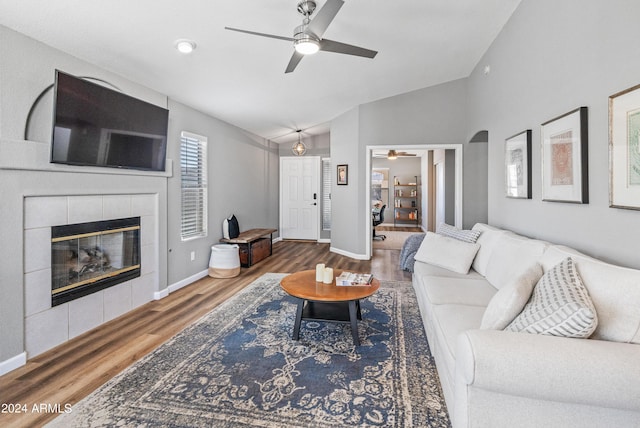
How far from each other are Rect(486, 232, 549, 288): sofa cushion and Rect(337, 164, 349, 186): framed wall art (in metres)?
3.52

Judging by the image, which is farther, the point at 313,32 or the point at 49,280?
the point at 49,280

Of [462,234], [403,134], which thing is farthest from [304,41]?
[403,134]

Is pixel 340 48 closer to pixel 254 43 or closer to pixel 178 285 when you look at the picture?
pixel 254 43

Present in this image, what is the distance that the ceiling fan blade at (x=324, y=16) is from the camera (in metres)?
1.98

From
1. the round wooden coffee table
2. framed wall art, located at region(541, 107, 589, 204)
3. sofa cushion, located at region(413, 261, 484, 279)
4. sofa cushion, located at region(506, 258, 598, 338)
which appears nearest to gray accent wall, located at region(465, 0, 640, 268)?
framed wall art, located at region(541, 107, 589, 204)

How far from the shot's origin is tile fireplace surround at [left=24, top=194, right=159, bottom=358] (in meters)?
2.36

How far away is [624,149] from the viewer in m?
1.68

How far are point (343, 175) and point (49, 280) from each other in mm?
4586

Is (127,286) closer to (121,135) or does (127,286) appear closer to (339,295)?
(121,135)

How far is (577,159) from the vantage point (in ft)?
6.89

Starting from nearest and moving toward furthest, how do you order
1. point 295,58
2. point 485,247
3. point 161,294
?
point 295,58 < point 485,247 < point 161,294

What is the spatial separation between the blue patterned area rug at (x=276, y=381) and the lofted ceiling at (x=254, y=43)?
2420 millimetres

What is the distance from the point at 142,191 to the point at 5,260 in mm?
1358

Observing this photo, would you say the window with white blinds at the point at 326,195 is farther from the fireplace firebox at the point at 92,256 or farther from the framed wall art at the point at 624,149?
the framed wall art at the point at 624,149
